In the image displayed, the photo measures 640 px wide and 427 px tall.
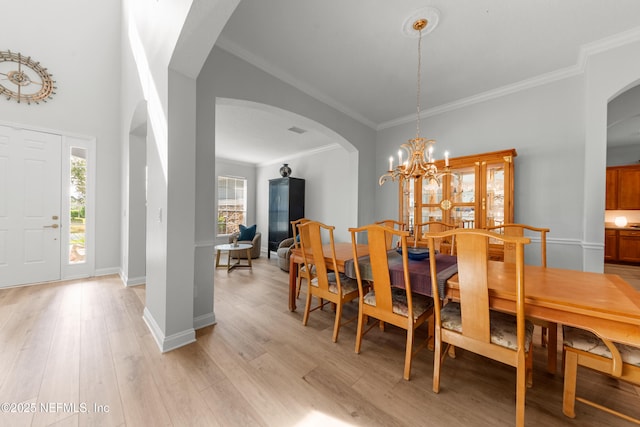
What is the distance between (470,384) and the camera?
1.56 m

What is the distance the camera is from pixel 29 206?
3330mm

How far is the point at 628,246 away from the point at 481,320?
6.94 meters

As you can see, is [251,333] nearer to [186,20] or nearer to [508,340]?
[508,340]

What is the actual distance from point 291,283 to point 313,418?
1.43 m

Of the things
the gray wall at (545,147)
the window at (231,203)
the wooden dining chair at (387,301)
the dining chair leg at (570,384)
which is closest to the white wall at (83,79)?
the window at (231,203)

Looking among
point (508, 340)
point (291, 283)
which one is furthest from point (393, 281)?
point (291, 283)

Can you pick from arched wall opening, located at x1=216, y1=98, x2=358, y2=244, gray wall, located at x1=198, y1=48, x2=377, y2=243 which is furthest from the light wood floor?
arched wall opening, located at x1=216, y1=98, x2=358, y2=244

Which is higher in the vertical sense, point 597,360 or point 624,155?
point 624,155

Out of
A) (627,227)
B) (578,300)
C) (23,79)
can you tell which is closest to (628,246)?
(627,227)

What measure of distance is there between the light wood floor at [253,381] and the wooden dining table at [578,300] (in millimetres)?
639

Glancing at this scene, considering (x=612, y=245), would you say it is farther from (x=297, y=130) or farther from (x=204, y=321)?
(x=204, y=321)

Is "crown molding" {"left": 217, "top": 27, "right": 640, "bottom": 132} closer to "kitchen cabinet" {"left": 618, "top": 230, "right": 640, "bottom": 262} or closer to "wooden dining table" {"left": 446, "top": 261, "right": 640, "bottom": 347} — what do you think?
"wooden dining table" {"left": 446, "top": 261, "right": 640, "bottom": 347}

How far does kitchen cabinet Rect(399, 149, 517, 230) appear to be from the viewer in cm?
277

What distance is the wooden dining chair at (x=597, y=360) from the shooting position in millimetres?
1126
